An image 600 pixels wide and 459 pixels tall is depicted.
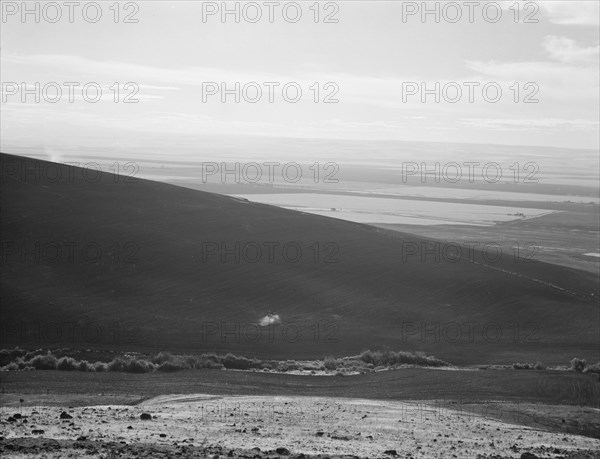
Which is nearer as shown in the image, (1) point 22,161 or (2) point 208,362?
(2) point 208,362

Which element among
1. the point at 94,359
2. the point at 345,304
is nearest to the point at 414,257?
the point at 345,304

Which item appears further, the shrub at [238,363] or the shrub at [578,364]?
the shrub at [578,364]

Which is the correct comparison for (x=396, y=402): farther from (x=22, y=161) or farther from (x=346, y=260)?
(x=22, y=161)

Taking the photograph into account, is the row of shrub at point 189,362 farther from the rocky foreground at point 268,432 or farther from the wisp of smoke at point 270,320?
the wisp of smoke at point 270,320

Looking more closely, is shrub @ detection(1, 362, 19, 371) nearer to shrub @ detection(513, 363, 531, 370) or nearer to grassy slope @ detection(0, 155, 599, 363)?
grassy slope @ detection(0, 155, 599, 363)

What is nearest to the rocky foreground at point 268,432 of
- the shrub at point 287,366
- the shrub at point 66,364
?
the shrub at point 287,366

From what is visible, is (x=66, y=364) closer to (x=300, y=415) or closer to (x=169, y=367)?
(x=169, y=367)
